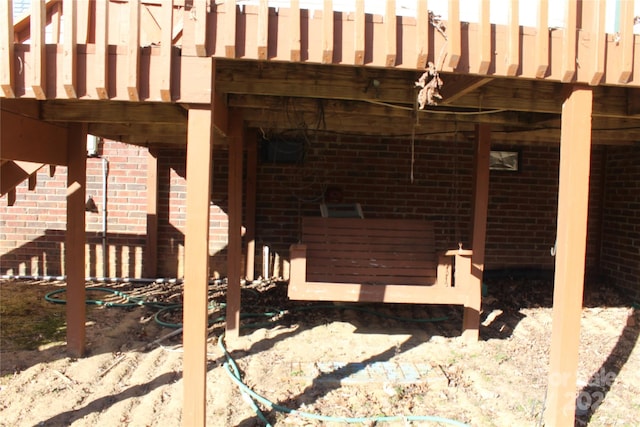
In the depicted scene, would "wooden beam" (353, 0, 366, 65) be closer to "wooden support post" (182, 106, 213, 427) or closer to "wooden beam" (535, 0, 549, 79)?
"wooden support post" (182, 106, 213, 427)

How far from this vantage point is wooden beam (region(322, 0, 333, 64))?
8.49 ft

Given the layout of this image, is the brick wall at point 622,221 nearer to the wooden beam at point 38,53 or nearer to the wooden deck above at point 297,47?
the wooden deck above at point 297,47

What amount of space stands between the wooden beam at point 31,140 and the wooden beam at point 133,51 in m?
1.19

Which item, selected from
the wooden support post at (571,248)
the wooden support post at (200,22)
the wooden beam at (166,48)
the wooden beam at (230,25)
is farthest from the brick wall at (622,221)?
the wooden beam at (166,48)

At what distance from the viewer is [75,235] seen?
13.4 ft

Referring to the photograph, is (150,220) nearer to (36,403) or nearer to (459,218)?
(36,403)

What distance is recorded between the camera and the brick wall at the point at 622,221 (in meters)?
6.48

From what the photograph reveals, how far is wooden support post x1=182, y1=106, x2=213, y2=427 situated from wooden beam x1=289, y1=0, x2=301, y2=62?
1.92 feet

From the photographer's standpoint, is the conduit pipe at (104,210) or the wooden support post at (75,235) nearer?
the wooden support post at (75,235)

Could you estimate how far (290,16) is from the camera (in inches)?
103

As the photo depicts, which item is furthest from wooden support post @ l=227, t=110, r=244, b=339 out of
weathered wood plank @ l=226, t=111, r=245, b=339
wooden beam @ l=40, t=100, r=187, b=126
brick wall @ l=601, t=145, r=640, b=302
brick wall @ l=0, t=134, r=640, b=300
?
brick wall @ l=601, t=145, r=640, b=302

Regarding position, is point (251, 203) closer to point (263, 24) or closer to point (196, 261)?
point (196, 261)

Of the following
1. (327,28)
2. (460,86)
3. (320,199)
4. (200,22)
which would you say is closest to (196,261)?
(200,22)

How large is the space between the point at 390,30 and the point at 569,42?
1074mm
